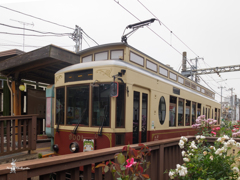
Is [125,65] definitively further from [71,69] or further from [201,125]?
[201,125]

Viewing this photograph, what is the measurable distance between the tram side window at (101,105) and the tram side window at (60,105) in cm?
99

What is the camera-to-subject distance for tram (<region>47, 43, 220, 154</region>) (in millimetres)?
4480

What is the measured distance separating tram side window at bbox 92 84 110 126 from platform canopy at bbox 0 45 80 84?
341 cm

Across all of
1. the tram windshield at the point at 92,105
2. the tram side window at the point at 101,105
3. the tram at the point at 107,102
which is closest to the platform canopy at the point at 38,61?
the tram at the point at 107,102

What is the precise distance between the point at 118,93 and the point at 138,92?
0.74 m

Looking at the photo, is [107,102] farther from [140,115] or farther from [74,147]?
[74,147]

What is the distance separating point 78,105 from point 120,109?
3.25 feet

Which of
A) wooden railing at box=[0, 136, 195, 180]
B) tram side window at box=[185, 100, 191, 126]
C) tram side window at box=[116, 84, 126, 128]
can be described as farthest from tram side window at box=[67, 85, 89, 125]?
tram side window at box=[185, 100, 191, 126]

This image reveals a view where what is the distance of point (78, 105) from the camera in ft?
15.8

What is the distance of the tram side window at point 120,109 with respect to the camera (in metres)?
4.51

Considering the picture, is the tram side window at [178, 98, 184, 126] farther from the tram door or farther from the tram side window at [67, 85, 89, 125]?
the tram side window at [67, 85, 89, 125]

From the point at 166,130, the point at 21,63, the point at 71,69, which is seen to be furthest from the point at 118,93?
the point at 21,63

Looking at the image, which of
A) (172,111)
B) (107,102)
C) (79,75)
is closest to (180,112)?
(172,111)

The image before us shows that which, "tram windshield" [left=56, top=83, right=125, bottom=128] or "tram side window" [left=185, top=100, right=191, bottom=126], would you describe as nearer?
"tram windshield" [left=56, top=83, right=125, bottom=128]
